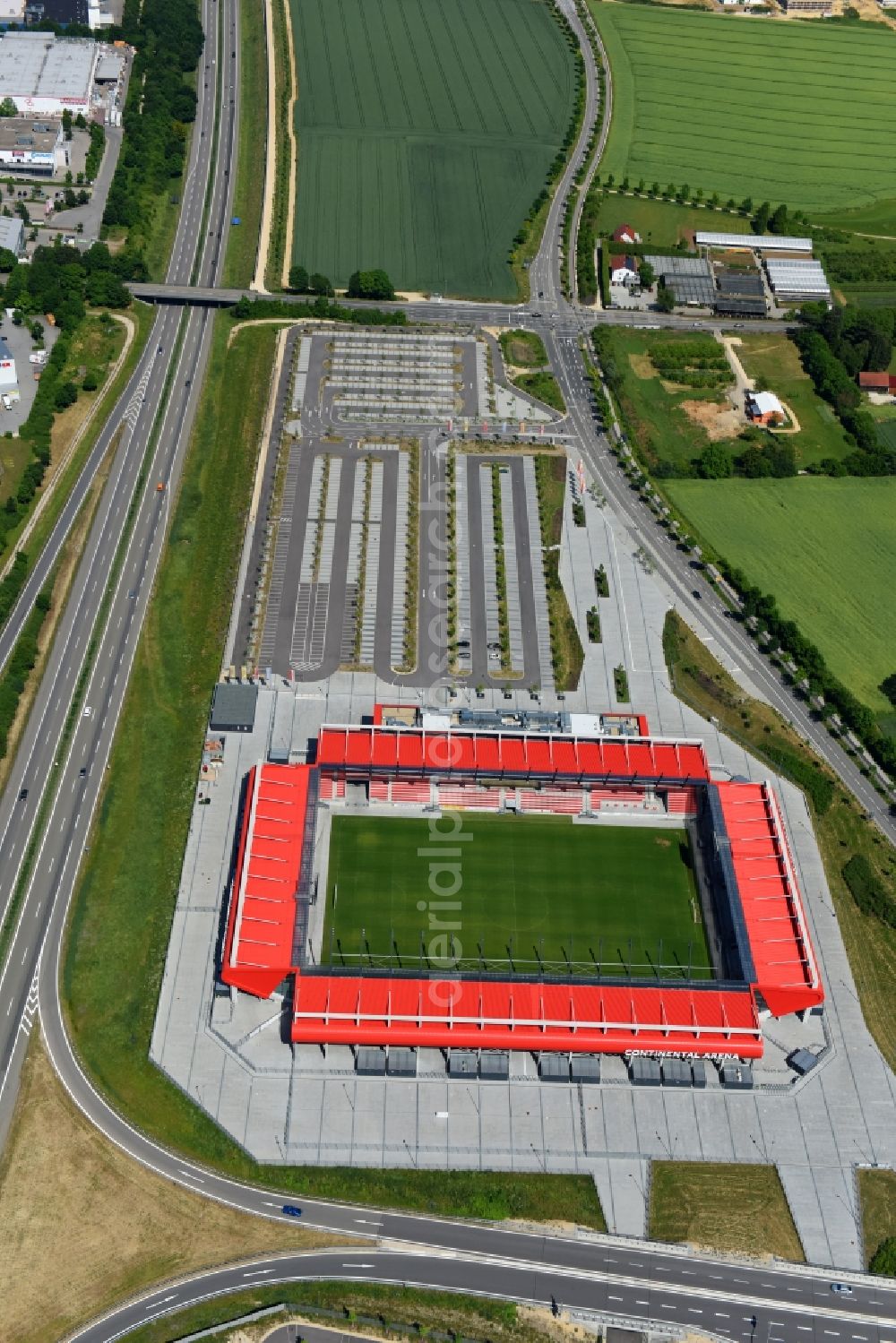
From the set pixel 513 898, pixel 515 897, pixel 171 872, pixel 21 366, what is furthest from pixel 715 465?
pixel 21 366

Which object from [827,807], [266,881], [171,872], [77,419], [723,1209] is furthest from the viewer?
[77,419]

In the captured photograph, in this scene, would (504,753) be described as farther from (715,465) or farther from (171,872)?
(715,465)

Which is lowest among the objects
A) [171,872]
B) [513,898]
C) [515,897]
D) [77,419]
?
[513,898]

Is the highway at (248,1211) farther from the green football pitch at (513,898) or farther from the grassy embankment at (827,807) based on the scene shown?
the green football pitch at (513,898)

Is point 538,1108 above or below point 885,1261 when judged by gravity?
above

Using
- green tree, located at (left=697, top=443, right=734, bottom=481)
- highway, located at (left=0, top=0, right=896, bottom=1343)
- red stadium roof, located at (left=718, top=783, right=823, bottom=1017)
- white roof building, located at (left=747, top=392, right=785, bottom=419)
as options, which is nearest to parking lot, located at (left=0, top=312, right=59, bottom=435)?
highway, located at (left=0, top=0, right=896, bottom=1343)

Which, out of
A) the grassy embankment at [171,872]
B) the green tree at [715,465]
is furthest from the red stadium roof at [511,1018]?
the green tree at [715,465]

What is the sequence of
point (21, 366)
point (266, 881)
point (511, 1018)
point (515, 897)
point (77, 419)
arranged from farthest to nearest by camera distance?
1. point (21, 366)
2. point (77, 419)
3. point (515, 897)
4. point (266, 881)
5. point (511, 1018)
